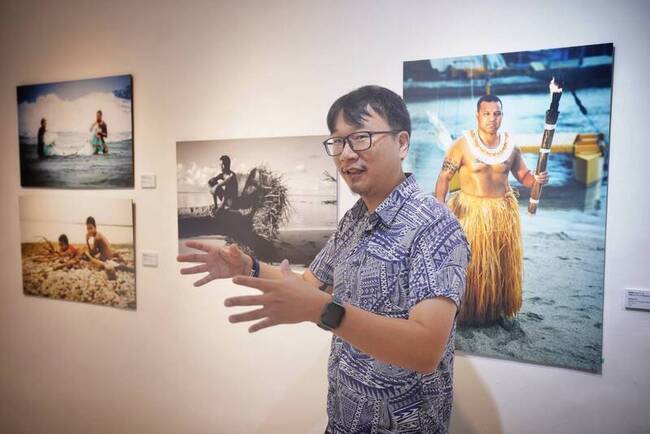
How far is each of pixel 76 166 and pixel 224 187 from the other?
3.46 ft

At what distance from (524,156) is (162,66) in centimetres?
189

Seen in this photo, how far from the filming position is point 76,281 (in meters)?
2.51

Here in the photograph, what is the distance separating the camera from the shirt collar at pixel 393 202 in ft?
3.68

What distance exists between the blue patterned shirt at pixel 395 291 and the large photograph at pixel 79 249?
1659 millimetres

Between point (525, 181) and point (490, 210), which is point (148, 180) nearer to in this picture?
point (490, 210)

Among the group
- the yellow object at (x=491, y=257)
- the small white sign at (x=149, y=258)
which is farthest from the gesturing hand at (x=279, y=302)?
the small white sign at (x=149, y=258)

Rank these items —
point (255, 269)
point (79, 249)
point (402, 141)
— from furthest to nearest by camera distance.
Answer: point (79, 249), point (255, 269), point (402, 141)

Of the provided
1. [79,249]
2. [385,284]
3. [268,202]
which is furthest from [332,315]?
[79,249]

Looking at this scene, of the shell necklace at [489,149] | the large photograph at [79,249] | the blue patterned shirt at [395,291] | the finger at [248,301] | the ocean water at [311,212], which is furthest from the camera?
the large photograph at [79,249]

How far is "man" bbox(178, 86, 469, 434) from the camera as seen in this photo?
87 centimetres

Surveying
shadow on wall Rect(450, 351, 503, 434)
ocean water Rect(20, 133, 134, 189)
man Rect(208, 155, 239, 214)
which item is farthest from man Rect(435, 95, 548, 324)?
ocean water Rect(20, 133, 134, 189)

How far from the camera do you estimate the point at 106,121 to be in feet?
7.69

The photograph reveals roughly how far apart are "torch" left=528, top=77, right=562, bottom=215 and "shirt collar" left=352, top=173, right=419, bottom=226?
2.15 feet

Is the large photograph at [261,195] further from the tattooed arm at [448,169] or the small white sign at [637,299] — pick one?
the small white sign at [637,299]
